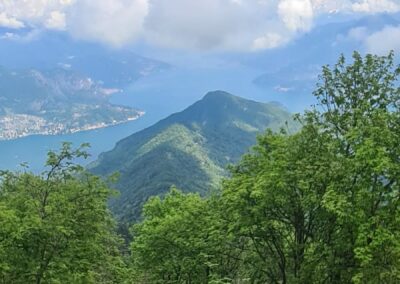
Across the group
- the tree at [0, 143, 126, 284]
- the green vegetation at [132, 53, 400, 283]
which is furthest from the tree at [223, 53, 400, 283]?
the tree at [0, 143, 126, 284]

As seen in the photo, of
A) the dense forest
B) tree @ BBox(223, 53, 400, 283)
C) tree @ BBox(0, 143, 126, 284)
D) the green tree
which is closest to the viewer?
tree @ BBox(223, 53, 400, 283)

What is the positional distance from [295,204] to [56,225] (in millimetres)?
9118

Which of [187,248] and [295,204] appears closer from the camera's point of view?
[295,204]

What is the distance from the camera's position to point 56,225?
20.1m

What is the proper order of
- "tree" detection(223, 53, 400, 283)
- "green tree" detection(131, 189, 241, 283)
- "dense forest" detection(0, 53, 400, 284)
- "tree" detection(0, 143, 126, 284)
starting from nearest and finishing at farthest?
"tree" detection(223, 53, 400, 283), "dense forest" detection(0, 53, 400, 284), "tree" detection(0, 143, 126, 284), "green tree" detection(131, 189, 241, 283)

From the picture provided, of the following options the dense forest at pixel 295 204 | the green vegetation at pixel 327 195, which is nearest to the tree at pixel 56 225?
the dense forest at pixel 295 204

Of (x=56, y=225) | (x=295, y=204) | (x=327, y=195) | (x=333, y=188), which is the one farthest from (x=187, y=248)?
(x=327, y=195)

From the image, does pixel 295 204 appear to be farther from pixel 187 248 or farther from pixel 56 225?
pixel 187 248

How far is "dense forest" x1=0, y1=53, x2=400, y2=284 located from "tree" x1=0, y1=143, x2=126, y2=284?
0.16 ft

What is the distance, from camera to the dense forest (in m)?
16.4

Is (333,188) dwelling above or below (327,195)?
above

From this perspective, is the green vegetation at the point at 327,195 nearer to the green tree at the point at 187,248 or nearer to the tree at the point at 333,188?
the tree at the point at 333,188

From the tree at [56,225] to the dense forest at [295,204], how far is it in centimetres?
5

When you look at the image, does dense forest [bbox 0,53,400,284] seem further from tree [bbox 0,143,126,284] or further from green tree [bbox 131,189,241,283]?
green tree [bbox 131,189,241,283]
